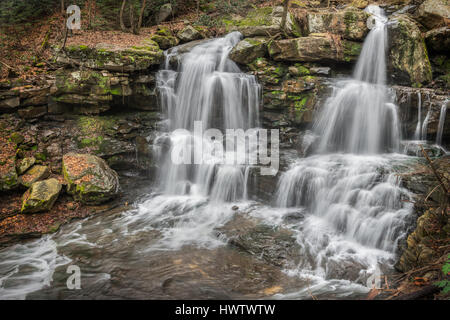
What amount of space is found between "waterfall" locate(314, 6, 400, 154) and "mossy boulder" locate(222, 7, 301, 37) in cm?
307

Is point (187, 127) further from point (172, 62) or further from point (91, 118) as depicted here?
point (91, 118)

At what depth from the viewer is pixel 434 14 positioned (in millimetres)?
9289

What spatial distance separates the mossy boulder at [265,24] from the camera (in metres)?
11.0

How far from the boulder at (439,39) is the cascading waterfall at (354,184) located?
54.3 inches

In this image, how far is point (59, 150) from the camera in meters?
8.59

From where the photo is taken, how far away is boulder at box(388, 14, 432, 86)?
29.1 feet

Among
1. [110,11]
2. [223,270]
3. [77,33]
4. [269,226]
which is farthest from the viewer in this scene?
[110,11]

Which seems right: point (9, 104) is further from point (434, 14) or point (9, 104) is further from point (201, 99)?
point (434, 14)

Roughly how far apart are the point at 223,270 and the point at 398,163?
5328 mm

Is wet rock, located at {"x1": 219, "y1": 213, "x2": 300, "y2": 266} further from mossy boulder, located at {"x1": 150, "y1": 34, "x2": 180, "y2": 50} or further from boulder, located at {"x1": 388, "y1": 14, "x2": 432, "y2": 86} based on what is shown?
mossy boulder, located at {"x1": 150, "y1": 34, "x2": 180, "y2": 50}

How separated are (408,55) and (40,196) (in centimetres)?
1203

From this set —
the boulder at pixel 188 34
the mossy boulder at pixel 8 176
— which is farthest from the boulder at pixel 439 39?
the mossy boulder at pixel 8 176

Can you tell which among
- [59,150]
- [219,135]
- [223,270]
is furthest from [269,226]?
[59,150]

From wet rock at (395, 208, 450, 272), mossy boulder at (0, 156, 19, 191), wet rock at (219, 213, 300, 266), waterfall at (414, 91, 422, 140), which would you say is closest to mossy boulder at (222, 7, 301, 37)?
waterfall at (414, 91, 422, 140)
